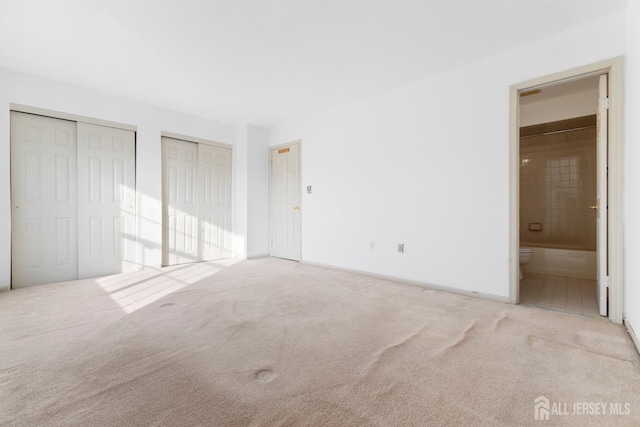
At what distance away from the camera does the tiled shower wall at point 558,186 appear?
4.76 m

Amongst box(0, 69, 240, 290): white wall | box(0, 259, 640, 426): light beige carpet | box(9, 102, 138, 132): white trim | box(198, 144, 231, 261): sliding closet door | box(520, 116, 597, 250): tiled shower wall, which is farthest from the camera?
box(198, 144, 231, 261): sliding closet door

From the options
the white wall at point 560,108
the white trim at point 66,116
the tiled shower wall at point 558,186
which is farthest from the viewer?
the tiled shower wall at point 558,186

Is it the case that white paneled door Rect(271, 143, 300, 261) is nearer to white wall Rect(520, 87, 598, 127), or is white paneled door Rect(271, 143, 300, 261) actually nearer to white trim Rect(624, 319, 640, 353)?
white wall Rect(520, 87, 598, 127)

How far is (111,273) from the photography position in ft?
13.3

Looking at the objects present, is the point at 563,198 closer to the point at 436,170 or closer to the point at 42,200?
the point at 436,170

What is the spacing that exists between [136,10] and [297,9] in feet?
4.22

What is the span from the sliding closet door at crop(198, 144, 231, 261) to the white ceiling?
148cm

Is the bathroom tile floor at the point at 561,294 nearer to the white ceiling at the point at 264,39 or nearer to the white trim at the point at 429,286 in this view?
the white trim at the point at 429,286

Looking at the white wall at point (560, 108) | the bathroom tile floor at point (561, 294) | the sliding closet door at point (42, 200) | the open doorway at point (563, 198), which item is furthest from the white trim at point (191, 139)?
the bathroom tile floor at point (561, 294)

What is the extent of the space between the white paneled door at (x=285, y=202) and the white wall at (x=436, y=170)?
0.62 m

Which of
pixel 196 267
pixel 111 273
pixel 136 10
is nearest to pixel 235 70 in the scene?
pixel 136 10

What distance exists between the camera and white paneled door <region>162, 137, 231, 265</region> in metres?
4.65

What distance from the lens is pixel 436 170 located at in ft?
11.0

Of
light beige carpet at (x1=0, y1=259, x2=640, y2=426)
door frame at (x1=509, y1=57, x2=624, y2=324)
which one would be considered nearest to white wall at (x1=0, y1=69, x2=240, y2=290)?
light beige carpet at (x1=0, y1=259, x2=640, y2=426)
